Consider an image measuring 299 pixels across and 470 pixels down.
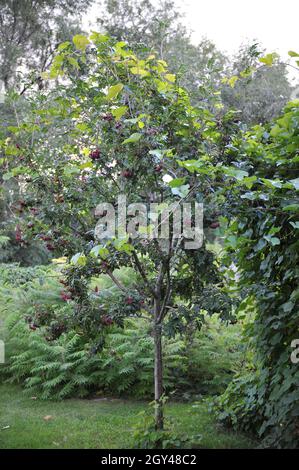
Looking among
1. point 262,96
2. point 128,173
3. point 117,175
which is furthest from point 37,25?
point 128,173

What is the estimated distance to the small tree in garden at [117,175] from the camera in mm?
2844

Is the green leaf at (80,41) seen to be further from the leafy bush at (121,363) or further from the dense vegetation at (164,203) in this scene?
the leafy bush at (121,363)

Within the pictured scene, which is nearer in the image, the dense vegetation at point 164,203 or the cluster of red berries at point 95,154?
the dense vegetation at point 164,203

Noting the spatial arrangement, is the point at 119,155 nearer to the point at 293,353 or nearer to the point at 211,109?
the point at 211,109

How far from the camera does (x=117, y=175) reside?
10.5ft

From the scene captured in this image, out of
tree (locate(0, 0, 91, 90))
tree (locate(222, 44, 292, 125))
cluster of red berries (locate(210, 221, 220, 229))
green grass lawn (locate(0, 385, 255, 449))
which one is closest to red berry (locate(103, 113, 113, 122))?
cluster of red berries (locate(210, 221, 220, 229))

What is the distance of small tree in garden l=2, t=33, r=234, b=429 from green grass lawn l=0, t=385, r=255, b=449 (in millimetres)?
680

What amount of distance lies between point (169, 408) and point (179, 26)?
16658 mm

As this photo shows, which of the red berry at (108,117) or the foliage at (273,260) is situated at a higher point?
the red berry at (108,117)

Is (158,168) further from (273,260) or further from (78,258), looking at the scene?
(78,258)

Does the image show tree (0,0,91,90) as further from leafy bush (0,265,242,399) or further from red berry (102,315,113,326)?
red berry (102,315,113,326)

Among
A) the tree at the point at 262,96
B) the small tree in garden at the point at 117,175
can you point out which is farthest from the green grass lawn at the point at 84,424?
the tree at the point at 262,96

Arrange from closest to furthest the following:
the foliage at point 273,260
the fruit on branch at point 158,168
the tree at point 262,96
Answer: the foliage at point 273,260 → the fruit on branch at point 158,168 → the tree at point 262,96

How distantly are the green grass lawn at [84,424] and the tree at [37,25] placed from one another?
1347 cm
